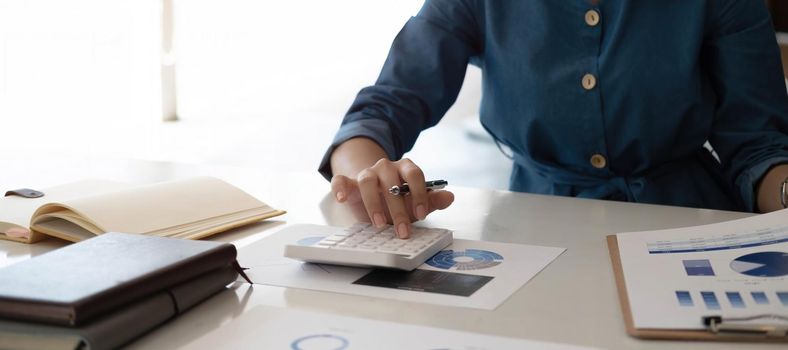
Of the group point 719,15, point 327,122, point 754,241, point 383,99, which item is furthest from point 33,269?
point 327,122

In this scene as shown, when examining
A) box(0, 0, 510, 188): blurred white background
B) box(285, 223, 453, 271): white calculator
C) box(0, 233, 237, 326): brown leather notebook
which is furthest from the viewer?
box(0, 0, 510, 188): blurred white background

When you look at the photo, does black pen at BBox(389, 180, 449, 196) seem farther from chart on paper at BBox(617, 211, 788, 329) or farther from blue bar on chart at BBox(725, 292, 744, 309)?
blue bar on chart at BBox(725, 292, 744, 309)

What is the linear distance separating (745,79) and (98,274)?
1.03 meters

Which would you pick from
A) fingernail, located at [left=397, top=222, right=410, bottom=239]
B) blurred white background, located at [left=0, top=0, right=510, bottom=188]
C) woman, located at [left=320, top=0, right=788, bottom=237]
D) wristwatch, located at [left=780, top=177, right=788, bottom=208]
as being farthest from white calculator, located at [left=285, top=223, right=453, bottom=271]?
blurred white background, located at [left=0, top=0, right=510, bottom=188]

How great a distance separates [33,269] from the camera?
0.72 m

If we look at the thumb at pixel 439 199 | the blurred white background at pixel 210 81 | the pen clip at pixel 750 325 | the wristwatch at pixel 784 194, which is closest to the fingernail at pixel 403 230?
the thumb at pixel 439 199

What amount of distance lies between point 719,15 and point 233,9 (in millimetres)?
4446

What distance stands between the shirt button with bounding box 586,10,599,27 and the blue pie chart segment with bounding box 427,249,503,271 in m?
0.59

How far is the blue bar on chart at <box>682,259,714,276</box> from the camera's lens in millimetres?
841

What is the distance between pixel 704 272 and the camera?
843mm

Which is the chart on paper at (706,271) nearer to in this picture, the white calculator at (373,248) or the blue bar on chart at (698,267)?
the blue bar on chart at (698,267)

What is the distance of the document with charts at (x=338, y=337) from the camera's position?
682mm

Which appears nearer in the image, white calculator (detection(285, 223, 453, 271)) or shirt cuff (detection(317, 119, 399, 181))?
white calculator (detection(285, 223, 453, 271))

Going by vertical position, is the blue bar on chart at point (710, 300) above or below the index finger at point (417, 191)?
below
